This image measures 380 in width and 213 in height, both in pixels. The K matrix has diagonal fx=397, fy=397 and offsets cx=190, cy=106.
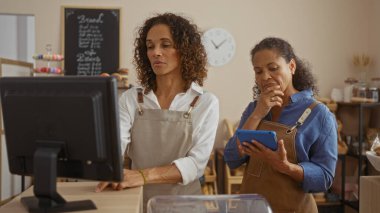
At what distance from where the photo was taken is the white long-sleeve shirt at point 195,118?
1.48m

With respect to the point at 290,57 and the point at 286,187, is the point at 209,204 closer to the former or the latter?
the point at 286,187

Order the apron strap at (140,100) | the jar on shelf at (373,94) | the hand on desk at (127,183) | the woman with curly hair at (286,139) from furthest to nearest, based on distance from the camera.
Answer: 1. the jar on shelf at (373,94)
2. the apron strap at (140,100)
3. the woman with curly hair at (286,139)
4. the hand on desk at (127,183)

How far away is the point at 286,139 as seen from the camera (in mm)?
1513

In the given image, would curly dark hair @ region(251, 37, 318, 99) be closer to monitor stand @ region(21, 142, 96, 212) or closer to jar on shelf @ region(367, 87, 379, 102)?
monitor stand @ region(21, 142, 96, 212)

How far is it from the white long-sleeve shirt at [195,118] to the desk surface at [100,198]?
0.95ft

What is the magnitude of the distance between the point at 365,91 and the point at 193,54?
2.31 metres

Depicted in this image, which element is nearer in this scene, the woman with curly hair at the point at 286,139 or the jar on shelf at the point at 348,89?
the woman with curly hair at the point at 286,139

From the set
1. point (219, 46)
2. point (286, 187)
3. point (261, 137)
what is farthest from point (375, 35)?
point (261, 137)

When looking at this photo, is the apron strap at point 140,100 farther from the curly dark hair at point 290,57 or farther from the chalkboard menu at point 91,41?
the chalkboard menu at point 91,41

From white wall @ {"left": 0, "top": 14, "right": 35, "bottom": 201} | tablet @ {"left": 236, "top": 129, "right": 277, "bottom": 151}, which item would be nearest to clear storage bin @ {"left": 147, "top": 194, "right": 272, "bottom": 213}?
tablet @ {"left": 236, "top": 129, "right": 277, "bottom": 151}

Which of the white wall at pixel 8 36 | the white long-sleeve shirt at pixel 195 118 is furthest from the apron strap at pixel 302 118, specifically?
the white wall at pixel 8 36

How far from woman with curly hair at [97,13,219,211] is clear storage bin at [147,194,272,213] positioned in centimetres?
31

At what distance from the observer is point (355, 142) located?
3588mm

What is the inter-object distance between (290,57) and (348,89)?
219 cm
